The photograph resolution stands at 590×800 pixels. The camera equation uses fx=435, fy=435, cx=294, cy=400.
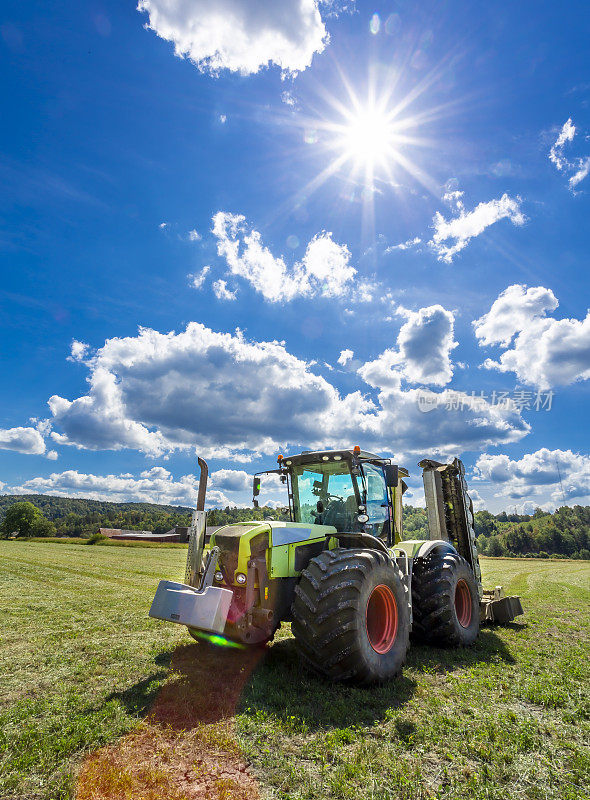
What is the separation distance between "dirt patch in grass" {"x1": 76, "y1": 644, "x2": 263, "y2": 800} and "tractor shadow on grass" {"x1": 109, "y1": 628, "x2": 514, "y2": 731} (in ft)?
0.07

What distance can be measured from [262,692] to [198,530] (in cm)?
222

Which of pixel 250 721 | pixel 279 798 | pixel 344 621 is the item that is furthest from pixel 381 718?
pixel 279 798

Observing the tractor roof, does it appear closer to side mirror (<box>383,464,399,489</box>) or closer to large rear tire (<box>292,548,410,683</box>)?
side mirror (<box>383,464,399,489</box>)

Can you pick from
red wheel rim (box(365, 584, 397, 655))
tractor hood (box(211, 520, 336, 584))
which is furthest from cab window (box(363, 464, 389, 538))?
tractor hood (box(211, 520, 336, 584))

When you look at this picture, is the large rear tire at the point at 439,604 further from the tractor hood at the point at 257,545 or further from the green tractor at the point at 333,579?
the tractor hood at the point at 257,545

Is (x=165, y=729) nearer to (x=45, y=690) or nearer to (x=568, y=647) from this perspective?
(x=45, y=690)

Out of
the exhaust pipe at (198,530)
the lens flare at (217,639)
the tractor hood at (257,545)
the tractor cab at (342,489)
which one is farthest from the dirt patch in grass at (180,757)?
the tractor cab at (342,489)

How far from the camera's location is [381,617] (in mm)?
5984

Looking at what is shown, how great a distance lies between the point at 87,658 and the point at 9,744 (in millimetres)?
2765

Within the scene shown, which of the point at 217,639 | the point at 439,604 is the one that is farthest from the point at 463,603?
the point at 217,639

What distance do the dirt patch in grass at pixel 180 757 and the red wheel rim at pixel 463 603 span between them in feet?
15.0

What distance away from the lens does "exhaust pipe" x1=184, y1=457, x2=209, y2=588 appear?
6223 millimetres

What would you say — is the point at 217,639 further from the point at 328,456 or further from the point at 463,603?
the point at 463,603

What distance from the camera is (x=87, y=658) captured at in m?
6.32
